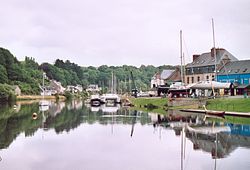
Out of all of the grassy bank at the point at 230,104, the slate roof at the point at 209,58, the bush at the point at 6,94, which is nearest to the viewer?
the grassy bank at the point at 230,104

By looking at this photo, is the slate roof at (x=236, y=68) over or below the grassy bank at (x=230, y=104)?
over

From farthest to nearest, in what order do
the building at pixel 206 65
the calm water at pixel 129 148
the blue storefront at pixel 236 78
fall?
the building at pixel 206 65 < the blue storefront at pixel 236 78 < the calm water at pixel 129 148

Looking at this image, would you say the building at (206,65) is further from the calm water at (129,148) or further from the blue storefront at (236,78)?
the calm water at (129,148)

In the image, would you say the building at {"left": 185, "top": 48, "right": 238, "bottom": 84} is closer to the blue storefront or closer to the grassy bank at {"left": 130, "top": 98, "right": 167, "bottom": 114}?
the blue storefront

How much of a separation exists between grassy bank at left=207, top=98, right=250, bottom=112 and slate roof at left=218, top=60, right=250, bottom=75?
24.4m

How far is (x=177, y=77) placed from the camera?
11550cm

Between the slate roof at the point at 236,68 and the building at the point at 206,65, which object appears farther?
the building at the point at 206,65

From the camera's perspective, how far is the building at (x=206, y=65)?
9200 cm

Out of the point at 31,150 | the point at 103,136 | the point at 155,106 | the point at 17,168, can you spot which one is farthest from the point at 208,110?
the point at 17,168

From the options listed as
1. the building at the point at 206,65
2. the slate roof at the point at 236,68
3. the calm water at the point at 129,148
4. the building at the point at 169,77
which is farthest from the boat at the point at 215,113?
the building at the point at 169,77

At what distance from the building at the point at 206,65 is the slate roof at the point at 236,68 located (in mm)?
1868

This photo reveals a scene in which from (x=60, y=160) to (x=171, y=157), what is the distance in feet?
20.6

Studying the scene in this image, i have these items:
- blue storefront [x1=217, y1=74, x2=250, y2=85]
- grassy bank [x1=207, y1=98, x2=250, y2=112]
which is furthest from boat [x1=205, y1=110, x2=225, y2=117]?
blue storefront [x1=217, y1=74, x2=250, y2=85]

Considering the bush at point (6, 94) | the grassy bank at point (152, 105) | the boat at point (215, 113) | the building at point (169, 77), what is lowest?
the boat at point (215, 113)
